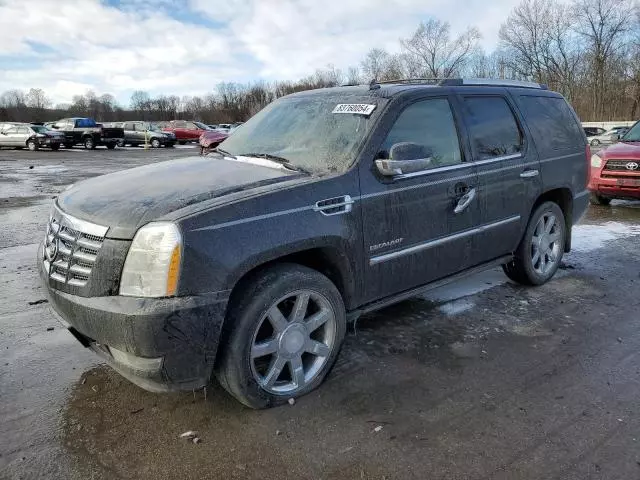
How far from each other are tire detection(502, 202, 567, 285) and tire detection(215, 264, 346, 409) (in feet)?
7.78

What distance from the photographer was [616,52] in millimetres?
→ 53562

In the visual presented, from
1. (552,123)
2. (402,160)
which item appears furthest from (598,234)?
(402,160)

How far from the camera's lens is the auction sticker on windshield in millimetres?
3477

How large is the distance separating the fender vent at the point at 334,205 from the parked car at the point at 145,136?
3192 cm

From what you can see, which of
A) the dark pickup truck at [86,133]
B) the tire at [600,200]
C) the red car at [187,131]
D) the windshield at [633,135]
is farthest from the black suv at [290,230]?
the red car at [187,131]

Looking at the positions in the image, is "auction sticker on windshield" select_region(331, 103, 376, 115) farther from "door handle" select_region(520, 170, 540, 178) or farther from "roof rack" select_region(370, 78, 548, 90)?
"door handle" select_region(520, 170, 540, 178)

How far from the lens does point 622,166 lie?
8633 mm

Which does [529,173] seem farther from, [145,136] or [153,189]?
[145,136]

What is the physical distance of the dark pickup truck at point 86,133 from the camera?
1173 inches

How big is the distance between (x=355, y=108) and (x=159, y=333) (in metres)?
2.06

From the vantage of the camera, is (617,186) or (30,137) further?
(30,137)

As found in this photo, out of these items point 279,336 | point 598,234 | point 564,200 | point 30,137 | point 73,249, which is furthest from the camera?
point 30,137

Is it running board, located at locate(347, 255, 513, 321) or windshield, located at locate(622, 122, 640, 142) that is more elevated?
windshield, located at locate(622, 122, 640, 142)

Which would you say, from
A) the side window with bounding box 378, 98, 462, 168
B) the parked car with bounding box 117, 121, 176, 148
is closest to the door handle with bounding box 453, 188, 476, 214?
the side window with bounding box 378, 98, 462, 168
